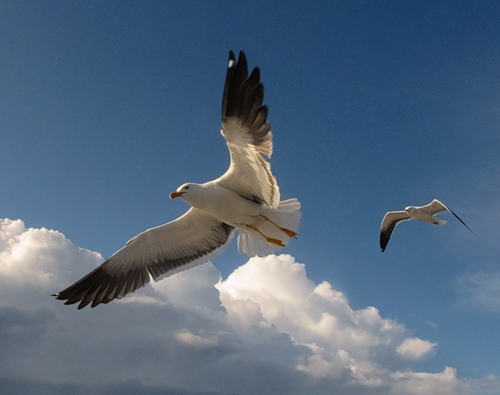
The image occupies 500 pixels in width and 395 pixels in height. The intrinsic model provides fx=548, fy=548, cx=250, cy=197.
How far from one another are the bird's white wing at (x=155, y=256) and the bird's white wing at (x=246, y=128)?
7.43 ft

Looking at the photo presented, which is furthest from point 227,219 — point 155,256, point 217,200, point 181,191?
point 155,256

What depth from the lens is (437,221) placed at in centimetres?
1834

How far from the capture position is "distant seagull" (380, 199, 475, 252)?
59.8ft

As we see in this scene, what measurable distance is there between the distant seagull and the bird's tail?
859cm

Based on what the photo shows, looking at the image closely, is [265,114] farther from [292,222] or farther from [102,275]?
[102,275]

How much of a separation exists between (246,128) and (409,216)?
12.4m

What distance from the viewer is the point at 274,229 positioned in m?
10.6

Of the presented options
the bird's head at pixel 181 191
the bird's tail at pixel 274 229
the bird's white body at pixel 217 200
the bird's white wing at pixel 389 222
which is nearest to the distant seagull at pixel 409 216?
the bird's white wing at pixel 389 222

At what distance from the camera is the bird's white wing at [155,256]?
11305mm

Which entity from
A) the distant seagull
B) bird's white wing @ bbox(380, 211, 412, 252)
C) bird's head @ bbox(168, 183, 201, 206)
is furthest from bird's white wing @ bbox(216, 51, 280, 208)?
bird's white wing @ bbox(380, 211, 412, 252)

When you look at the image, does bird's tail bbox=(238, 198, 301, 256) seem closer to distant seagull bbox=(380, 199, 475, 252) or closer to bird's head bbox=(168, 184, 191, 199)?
bird's head bbox=(168, 184, 191, 199)

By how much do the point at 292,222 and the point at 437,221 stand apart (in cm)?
966

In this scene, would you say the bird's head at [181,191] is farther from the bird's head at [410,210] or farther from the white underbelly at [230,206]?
the bird's head at [410,210]

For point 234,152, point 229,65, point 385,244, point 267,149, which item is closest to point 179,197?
point 234,152
